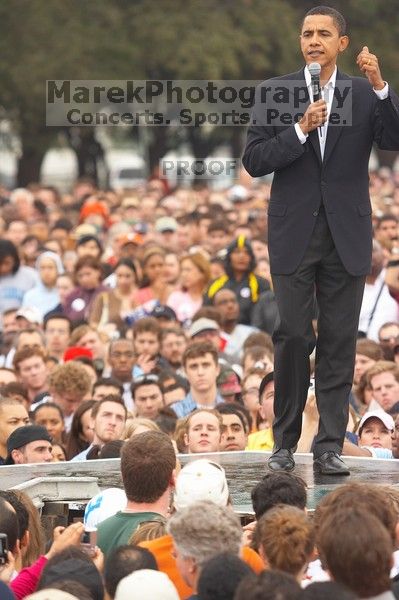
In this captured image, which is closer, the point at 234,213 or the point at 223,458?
the point at 223,458

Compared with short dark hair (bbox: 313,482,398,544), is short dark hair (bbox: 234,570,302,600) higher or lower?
lower

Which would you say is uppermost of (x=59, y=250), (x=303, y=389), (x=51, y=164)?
(x=51, y=164)

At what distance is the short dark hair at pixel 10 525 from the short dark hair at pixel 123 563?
0.88 meters

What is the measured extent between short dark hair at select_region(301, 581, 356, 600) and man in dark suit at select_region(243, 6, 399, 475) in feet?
11.5

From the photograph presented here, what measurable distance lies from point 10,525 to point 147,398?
5.38 meters

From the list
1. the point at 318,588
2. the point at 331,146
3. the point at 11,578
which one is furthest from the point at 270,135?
the point at 318,588

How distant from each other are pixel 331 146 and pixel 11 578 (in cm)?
308

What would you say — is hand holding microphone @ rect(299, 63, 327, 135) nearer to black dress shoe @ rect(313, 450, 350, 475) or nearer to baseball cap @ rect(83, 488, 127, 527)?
black dress shoe @ rect(313, 450, 350, 475)

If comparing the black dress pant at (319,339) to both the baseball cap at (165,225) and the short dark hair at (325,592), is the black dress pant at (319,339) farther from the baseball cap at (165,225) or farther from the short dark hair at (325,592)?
the baseball cap at (165,225)

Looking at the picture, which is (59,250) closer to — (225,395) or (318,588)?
(225,395)

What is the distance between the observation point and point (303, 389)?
9461 millimetres

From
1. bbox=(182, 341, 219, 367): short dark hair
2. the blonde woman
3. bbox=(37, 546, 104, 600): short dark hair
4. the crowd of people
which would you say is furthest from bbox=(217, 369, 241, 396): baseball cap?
bbox=(37, 546, 104, 600): short dark hair

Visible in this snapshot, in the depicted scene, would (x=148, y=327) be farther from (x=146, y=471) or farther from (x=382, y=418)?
(x=146, y=471)

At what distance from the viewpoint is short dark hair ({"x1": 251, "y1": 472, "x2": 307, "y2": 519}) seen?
774 cm
